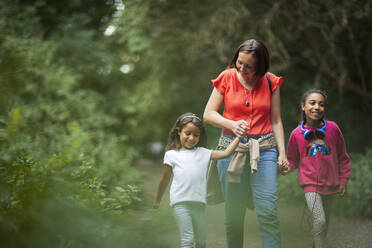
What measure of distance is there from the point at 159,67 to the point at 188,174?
10.1 metres

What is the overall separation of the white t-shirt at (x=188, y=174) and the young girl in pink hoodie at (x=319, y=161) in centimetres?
94

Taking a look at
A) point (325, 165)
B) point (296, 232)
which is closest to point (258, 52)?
point (325, 165)

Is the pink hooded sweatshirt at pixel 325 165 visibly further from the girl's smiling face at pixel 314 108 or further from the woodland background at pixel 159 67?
the woodland background at pixel 159 67

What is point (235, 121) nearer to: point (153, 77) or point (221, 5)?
point (221, 5)

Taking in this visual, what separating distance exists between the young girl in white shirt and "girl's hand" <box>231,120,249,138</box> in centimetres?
6

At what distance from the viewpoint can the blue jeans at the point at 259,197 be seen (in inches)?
130

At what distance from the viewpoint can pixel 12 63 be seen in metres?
2.29

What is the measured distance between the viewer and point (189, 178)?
10.8 ft

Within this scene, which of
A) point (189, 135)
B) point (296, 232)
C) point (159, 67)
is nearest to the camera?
point (189, 135)

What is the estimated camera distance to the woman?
3305mm

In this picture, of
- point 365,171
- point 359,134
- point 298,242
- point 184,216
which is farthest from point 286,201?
point 184,216

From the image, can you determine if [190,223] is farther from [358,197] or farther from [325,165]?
[358,197]

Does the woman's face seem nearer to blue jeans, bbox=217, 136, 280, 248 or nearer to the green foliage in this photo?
blue jeans, bbox=217, 136, 280, 248

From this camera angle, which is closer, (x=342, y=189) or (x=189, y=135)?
(x=189, y=135)
